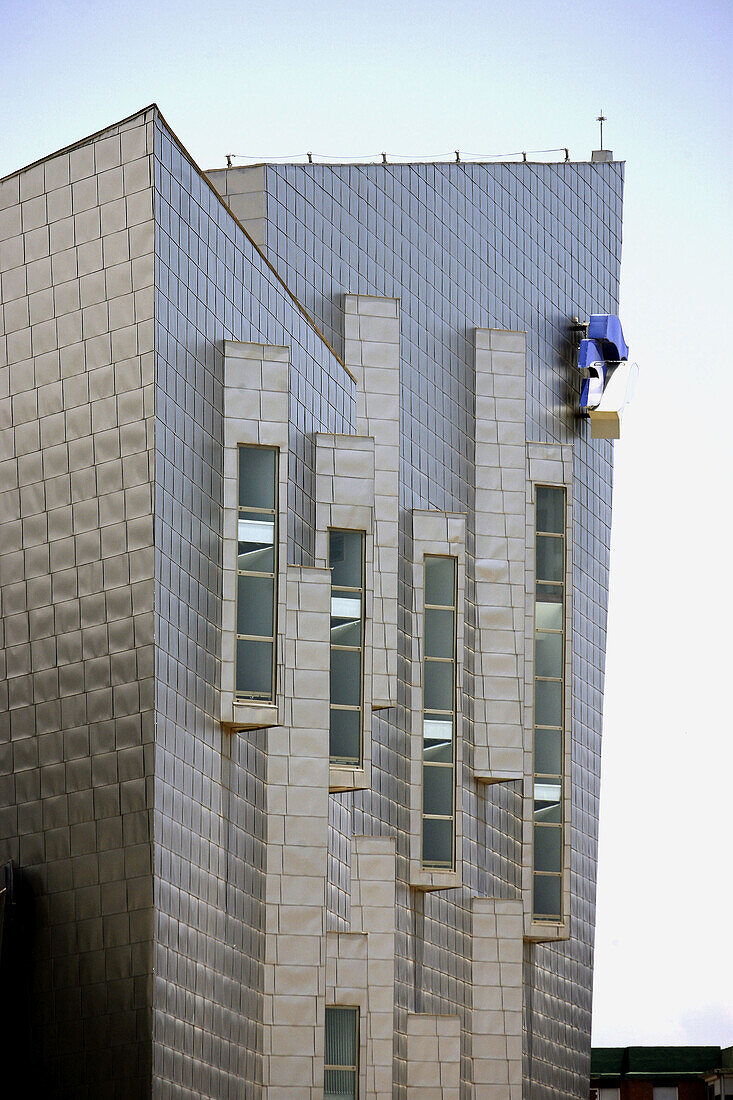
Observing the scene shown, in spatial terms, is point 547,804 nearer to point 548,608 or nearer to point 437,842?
point 437,842

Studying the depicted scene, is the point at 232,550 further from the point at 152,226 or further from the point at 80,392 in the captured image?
the point at 152,226

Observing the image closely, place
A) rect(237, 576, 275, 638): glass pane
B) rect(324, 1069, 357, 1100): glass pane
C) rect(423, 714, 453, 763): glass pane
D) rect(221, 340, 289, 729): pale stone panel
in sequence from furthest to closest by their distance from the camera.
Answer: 1. rect(423, 714, 453, 763): glass pane
2. rect(324, 1069, 357, 1100): glass pane
3. rect(237, 576, 275, 638): glass pane
4. rect(221, 340, 289, 729): pale stone panel

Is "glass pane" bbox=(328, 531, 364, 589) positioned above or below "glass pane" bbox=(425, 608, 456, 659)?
above

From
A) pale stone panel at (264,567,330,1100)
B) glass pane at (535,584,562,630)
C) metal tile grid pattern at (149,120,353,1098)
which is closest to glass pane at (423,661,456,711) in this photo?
glass pane at (535,584,562,630)

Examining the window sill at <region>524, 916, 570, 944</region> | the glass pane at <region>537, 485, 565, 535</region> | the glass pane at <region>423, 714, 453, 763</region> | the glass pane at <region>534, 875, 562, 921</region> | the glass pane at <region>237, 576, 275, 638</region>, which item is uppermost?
the glass pane at <region>537, 485, 565, 535</region>

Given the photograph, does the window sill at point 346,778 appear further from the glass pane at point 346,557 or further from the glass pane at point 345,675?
the glass pane at point 346,557

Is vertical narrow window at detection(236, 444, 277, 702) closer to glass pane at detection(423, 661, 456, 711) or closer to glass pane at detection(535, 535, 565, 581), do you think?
glass pane at detection(423, 661, 456, 711)

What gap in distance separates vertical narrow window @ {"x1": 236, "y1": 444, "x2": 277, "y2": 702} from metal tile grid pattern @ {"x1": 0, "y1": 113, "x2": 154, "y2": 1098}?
3.26m

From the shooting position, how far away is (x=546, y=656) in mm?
50781

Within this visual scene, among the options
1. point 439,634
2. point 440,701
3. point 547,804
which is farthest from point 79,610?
point 547,804

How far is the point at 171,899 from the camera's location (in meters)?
31.1

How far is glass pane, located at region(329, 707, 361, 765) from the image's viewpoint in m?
38.6

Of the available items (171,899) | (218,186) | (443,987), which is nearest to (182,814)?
(171,899)

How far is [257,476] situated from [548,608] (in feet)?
58.0
